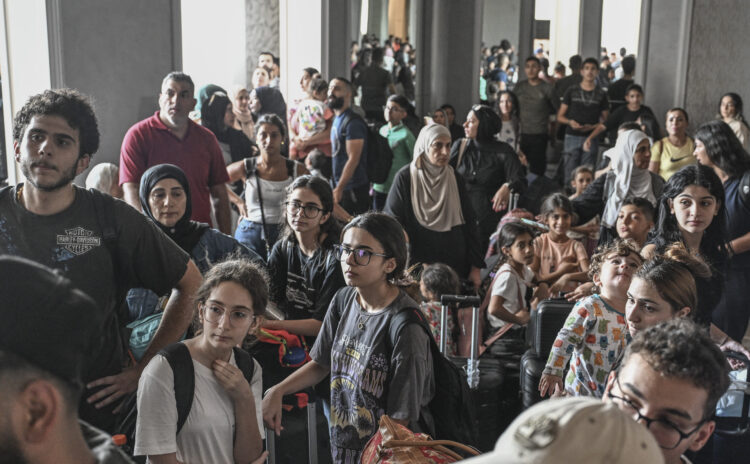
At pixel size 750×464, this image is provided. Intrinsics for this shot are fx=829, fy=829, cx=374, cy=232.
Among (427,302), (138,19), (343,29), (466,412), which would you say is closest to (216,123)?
(138,19)

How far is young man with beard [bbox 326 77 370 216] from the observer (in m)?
7.34

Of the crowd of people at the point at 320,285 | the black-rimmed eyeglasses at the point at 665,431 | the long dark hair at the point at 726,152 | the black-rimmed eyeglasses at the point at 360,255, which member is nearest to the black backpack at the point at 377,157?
the crowd of people at the point at 320,285

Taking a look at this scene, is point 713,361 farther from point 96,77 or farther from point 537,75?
point 537,75

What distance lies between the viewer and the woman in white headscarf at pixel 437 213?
5898 millimetres

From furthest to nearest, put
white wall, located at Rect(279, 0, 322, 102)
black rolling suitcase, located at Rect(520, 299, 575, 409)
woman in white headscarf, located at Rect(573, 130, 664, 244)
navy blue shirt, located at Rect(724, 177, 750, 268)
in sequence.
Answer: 1. white wall, located at Rect(279, 0, 322, 102)
2. woman in white headscarf, located at Rect(573, 130, 664, 244)
3. navy blue shirt, located at Rect(724, 177, 750, 268)
4. black rolling suitcase, located at Rect(520, 299, 575, 409)

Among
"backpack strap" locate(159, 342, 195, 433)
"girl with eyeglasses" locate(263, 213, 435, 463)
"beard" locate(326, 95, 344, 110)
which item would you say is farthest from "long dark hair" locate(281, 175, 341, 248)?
"beard" locate(326, 95, 344, 110)

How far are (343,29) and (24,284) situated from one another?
9655 mm

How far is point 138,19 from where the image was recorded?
21.7ft

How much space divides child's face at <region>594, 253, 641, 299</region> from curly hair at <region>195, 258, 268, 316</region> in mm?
1415

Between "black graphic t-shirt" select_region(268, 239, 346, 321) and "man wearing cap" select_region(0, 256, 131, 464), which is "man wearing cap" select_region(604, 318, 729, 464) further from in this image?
"black graphic t-shirt" select_region(268, 239, 346, 321)

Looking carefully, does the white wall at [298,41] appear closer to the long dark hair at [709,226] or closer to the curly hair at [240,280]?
the long dark hair at [709,226]

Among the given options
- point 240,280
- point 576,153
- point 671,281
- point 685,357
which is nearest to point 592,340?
point 671,281

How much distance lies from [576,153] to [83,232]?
9464 millimetres

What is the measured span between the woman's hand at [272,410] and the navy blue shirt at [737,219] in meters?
3.12
